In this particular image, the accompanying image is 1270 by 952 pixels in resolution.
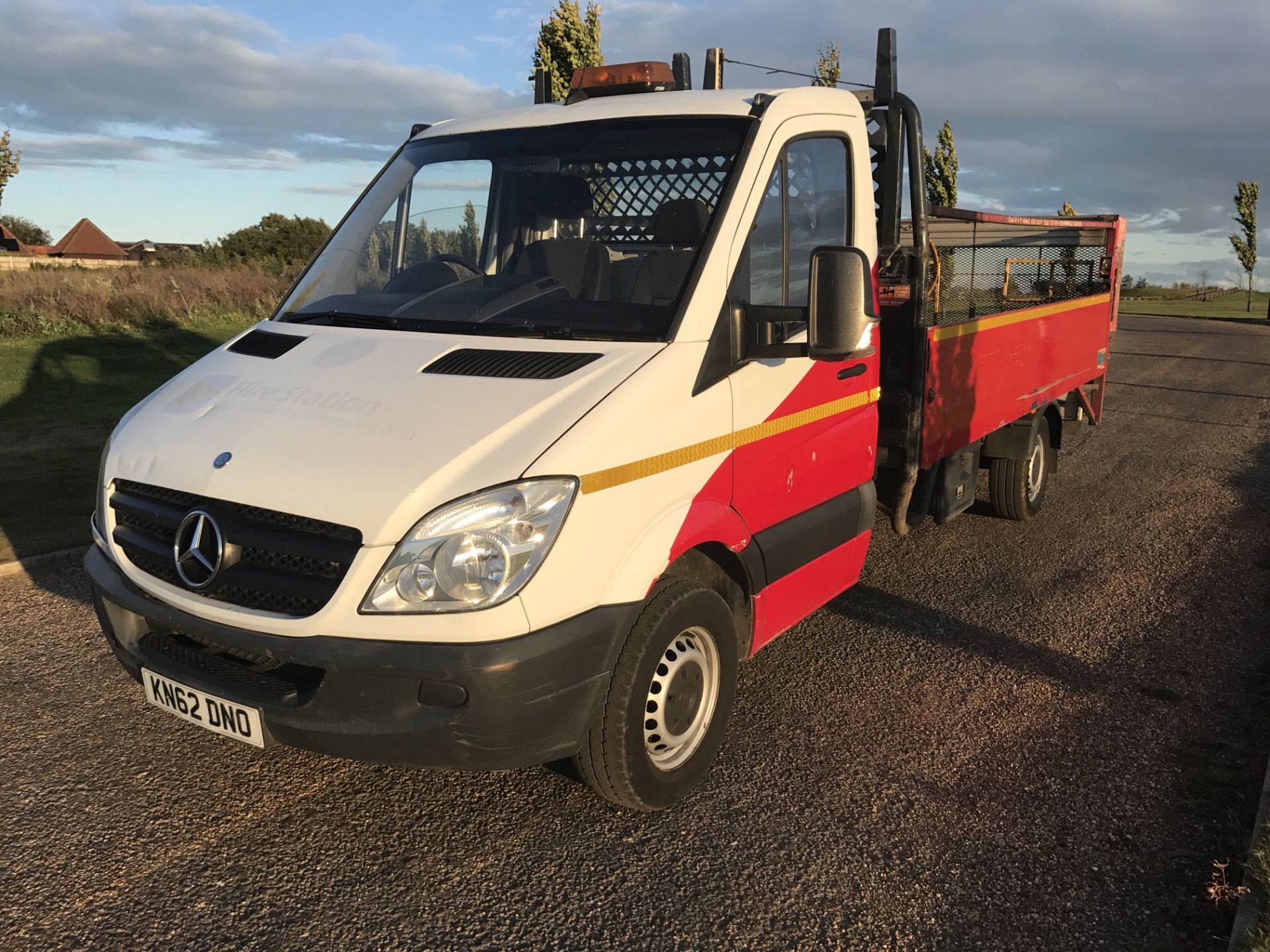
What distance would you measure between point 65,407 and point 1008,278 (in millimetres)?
9456

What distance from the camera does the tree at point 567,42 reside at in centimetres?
1616

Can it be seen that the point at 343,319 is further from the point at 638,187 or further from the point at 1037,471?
the point at 1037,471

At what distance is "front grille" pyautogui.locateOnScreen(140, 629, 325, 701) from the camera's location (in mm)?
2906

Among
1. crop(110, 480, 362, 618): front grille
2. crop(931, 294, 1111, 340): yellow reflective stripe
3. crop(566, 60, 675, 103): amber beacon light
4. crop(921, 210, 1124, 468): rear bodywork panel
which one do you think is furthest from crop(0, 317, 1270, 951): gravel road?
crop(566, 60, 675, 103): amber beacon light

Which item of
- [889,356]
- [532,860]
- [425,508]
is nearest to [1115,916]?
[532,860]

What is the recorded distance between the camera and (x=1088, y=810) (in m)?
3.48

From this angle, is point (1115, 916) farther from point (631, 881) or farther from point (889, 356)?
point (889, 356)

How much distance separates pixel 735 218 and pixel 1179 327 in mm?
29157

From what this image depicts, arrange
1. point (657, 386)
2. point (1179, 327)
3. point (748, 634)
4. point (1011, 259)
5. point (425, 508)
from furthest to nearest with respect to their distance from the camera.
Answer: point (1179, 327)
point (1011, 259)
point (748, 634)
point (657, 386)
point (425, 508)

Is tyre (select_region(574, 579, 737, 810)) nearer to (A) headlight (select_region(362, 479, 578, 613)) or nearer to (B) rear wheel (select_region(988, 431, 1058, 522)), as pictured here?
(A) headlight (select_region(362, 479, 578, 613))

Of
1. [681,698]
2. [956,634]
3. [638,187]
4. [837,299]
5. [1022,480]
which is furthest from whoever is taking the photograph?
[1022,480]

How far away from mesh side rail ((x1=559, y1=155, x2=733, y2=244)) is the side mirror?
0.65 m

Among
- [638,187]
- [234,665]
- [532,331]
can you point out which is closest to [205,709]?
[234,665]

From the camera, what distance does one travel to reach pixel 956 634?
5.11 meters
